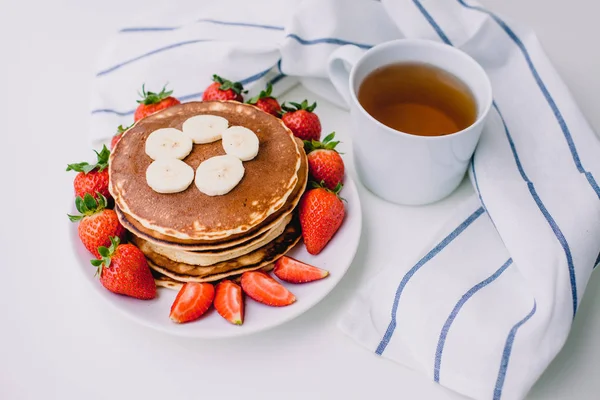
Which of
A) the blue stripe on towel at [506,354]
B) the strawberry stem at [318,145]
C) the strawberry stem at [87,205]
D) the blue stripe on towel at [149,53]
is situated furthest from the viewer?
the blue stripe on towel at [149,53]

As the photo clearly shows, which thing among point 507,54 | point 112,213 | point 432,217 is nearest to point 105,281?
point 112,213

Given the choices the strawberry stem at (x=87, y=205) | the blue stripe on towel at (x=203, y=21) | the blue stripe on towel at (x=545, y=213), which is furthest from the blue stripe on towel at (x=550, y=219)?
the strawberry stem at (x=87, y=205)

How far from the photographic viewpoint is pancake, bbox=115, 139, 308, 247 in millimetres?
1076

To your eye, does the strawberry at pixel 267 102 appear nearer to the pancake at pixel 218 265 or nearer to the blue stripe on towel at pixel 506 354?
the pancake at pixel 218 265

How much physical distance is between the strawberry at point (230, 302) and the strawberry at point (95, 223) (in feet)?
0.72

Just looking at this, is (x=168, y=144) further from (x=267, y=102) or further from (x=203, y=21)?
(x=203, y=21)

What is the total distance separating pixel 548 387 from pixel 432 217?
Result: 394mm

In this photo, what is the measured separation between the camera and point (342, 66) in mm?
1401

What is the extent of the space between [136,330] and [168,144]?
0.34 m

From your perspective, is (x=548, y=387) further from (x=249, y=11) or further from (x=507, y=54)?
(x=249, y=11)

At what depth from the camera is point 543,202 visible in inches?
47.1

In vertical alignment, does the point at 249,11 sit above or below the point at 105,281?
above

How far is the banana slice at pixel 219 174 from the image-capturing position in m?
1.11

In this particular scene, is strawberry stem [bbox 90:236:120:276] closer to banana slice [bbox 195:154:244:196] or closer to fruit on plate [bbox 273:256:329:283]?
banana slice [bbox 195:154:244:196]
